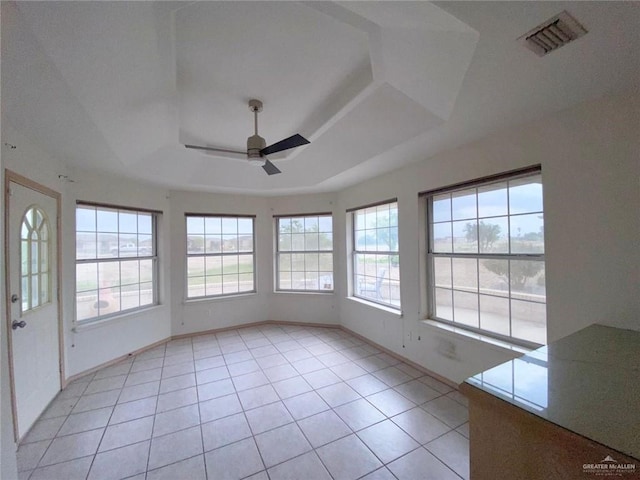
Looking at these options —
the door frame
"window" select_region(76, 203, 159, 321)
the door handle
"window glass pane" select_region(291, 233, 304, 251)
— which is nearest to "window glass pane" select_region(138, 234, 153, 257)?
"window" select_region(76, 203, 159, 321)

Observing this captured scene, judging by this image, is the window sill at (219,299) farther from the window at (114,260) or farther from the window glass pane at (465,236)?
the window glass pane at (465,236)

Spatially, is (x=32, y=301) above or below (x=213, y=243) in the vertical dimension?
below

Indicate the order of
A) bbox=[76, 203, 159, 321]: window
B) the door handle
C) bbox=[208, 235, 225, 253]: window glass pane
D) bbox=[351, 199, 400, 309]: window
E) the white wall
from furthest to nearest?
bbox=[208, 235, 225, 253]: window glass pane → bbox=[351, 199, 400, 309]: window → bbox=[76, 203, 159, 321]: window → the door handle → the white wall

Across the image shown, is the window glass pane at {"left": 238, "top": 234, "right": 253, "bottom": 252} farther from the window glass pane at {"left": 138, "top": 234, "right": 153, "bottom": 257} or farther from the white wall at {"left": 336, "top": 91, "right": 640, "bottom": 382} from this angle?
the white wall at {"left": 336, "top": 91, "right": 640, "bottom": 382}

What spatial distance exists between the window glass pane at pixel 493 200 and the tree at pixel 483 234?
4.2 inches

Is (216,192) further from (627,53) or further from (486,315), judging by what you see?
(627,53)

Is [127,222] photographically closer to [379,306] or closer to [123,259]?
[123,259]

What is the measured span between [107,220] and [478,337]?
4513 millimetres

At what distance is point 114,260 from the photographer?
3441 mm

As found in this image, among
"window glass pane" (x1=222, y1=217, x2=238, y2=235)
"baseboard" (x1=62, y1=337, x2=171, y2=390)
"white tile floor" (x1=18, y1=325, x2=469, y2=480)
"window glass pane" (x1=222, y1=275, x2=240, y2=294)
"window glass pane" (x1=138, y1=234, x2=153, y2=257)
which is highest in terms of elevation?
"window glass pane" (x1=222, y1=217, x2=238, y2=235)

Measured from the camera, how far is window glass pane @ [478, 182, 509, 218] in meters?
2.31

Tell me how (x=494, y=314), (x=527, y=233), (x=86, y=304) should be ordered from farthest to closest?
(x=86, y=304) < (x=494, y=314) < (x=527, y=233)

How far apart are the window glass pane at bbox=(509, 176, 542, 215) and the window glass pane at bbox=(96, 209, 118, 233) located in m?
4.56

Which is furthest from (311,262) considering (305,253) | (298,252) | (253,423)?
(253,423)
